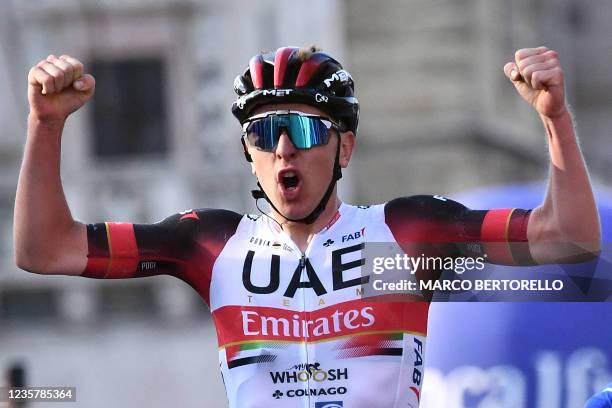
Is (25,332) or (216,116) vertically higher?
(216,116)

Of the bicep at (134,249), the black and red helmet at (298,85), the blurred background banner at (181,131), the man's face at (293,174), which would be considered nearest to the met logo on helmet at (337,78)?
the black and red helmet at (298,85)

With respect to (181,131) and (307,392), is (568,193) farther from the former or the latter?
(181,131)

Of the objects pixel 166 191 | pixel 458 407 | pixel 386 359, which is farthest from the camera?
pixel 166 191

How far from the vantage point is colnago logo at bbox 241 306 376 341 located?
5.54 meters

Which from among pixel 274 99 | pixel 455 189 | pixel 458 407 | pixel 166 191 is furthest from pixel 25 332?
pixel 274 99

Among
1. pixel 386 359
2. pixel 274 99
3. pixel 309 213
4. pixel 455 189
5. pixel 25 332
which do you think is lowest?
pixel 25 332

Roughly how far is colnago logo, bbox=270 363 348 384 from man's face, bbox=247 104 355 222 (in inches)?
20.6

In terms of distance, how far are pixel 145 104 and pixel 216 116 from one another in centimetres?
104

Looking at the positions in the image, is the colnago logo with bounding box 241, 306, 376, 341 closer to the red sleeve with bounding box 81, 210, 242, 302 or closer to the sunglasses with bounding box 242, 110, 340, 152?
the red sleeve with bounding box 81, 210, 242, 302

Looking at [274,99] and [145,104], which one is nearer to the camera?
[274,99]

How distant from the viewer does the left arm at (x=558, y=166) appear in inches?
201

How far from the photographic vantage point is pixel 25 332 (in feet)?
70.6

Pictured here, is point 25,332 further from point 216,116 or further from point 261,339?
point 261,339

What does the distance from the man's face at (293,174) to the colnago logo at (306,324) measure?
1.18 ft
